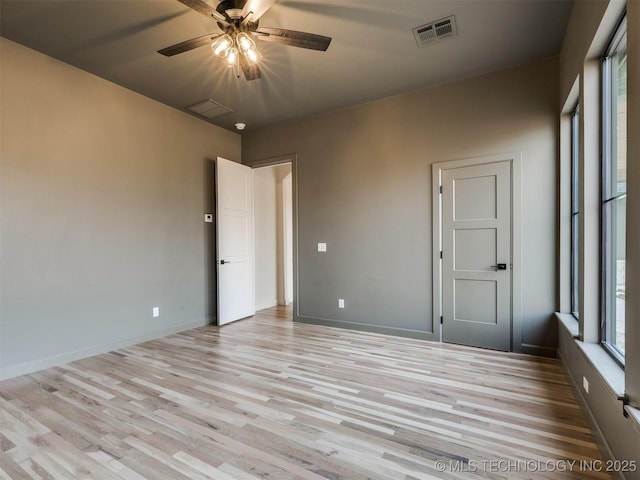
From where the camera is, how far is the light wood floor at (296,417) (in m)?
1.68

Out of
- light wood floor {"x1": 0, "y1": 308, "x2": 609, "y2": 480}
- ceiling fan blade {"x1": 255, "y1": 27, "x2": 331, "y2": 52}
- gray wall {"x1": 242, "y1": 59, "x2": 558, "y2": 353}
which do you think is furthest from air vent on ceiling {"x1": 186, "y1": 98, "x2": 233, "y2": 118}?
light wood floor {"x1": 0, "y1": 308, "x2": 609, "y2": 480}

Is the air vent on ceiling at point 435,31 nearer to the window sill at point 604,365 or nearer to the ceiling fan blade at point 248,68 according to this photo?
the ceiling fan blade at point 248,68

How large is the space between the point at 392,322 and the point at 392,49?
119 inches

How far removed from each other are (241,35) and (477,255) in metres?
3.11

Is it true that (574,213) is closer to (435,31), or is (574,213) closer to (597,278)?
(597,278)

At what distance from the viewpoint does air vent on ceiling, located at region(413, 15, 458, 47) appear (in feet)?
8.57

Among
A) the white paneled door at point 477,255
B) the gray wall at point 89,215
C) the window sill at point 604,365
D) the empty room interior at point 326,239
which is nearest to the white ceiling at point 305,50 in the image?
the empty room interior at point 326,239

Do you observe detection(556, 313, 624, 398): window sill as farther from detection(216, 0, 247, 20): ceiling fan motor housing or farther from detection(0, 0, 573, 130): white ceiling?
detection(216, 0, 247, 20): ceiling fan motor housing

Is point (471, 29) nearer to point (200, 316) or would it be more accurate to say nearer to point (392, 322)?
point (392, 322)

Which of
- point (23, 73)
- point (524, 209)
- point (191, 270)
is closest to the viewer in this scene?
point (23, 73)

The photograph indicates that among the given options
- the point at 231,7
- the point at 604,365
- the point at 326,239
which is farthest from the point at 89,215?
the point at 604,365

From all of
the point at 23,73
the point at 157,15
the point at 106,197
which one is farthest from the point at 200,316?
the point at 157,15

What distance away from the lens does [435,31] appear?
2717mm

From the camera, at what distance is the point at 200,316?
14.9 feet
